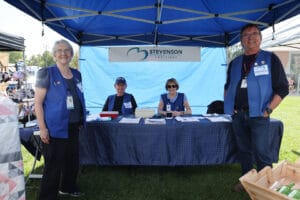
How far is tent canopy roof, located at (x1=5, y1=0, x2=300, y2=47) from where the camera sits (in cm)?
295

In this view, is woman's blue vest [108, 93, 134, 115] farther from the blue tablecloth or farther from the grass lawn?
the blue tablecloth

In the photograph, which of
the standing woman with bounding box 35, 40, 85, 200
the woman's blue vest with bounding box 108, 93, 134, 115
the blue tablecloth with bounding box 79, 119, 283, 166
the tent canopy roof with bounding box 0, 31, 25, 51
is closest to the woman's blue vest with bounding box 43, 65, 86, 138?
the standing woman with bounding box 35, 40, 85, 200

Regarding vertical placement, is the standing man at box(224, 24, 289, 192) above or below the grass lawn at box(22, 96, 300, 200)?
above

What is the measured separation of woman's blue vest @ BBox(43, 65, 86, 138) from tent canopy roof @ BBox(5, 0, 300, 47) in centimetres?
118

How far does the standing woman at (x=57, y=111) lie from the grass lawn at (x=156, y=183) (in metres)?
0.51

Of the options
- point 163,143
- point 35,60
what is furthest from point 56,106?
point 35,60

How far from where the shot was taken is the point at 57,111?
6.43 feet

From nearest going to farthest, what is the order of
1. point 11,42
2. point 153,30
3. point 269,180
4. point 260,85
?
1. point 269,180
2. point 260,85
3. point 153,30
4. point 11,42

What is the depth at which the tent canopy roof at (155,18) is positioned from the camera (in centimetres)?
295

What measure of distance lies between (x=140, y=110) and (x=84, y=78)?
243 cm

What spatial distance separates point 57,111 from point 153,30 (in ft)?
8.72

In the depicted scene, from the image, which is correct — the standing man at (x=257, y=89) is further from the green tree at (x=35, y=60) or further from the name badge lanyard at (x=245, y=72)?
the green tree at (x=35, y=60)

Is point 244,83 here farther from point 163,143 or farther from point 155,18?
point 155,18

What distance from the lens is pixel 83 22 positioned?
149 inches
